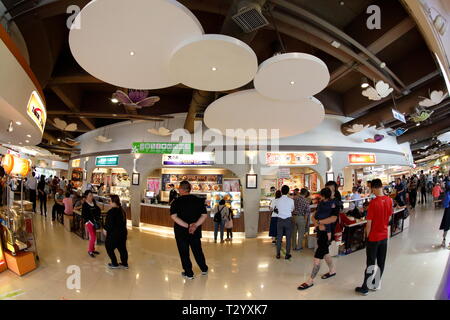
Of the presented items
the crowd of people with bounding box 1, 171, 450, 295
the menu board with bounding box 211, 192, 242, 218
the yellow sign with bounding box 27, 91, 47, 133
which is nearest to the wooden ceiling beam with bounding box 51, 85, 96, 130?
the yellow sign with bounding box 27, 91, 47, 133

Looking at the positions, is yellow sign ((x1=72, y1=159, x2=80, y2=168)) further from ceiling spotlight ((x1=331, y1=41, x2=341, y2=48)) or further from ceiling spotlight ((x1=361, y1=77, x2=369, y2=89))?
ceiling spotlight ((x1=361, y1=77, x2=369, y2=89))

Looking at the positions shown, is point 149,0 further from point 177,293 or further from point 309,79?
point 177,293

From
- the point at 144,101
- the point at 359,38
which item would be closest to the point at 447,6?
the point at 359,38

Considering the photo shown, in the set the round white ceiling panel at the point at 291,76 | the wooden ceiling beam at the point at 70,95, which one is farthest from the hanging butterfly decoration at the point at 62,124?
the round white ceiling panel at the point at 291,76

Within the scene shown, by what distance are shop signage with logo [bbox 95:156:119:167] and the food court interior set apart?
48.9 inches

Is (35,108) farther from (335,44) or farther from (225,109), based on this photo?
(335,44)

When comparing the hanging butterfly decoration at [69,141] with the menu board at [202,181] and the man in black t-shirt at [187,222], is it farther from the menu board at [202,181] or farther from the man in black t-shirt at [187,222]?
the man in black t-shirt at [187,222]

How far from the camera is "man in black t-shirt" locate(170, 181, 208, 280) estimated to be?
3.88m

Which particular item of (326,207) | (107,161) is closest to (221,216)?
(326,207)

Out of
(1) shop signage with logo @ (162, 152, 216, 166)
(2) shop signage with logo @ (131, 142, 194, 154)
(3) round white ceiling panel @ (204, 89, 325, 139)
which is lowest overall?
(1) shop signage with logo @ (162, 152, 216, 166)

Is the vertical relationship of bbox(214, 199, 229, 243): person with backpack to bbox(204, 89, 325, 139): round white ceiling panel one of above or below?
below

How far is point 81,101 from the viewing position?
786cm

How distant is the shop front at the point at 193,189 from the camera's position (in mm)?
7791

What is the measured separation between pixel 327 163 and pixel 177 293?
7.09 metres
